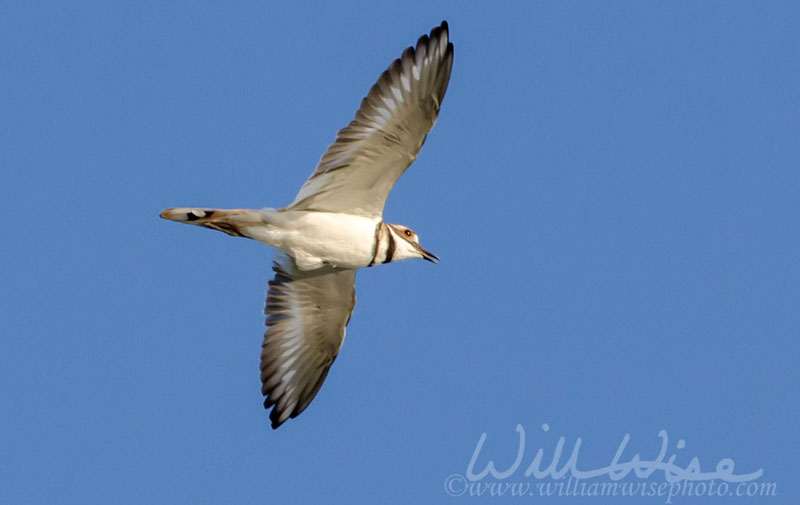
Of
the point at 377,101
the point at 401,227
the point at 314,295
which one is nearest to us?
the point at 377,101

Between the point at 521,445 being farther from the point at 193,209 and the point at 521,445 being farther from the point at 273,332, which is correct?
the point at 193,209

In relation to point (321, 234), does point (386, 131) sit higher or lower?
higher

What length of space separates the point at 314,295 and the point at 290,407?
1.56m

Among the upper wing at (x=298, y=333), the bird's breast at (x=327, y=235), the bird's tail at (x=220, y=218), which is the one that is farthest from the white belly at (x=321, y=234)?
the upper wing at (x=298, y=333)

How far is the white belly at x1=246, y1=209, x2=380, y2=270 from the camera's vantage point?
13.2 meters

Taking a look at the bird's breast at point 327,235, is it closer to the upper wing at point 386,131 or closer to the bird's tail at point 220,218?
the upper wing at point 386,131

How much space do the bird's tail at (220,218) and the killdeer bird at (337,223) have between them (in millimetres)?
12

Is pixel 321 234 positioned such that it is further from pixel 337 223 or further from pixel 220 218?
pixel 220 218

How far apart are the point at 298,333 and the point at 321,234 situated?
2.28m

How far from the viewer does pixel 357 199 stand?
1332 centimetres

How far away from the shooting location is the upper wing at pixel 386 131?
41.3ft

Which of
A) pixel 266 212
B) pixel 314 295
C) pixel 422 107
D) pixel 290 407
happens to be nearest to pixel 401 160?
pixel 422 107

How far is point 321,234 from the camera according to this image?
13.3m

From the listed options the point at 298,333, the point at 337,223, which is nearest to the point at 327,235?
the point at 337,223
